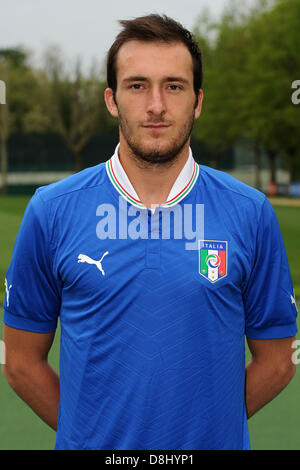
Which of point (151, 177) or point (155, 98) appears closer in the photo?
point (155, 98)

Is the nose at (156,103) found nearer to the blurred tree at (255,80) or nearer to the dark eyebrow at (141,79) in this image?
the dark eyebrow at (141,79)

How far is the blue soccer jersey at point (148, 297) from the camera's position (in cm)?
226

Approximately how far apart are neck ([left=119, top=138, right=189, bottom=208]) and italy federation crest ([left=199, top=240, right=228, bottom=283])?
233mm

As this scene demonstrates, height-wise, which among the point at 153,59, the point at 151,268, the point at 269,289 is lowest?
the point at 269,289

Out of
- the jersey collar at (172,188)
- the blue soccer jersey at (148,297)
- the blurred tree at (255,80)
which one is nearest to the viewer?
the blue soccer jersey at (148,297)

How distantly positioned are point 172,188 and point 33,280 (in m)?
0.60

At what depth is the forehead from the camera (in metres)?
2.29

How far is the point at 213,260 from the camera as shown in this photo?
2281mm

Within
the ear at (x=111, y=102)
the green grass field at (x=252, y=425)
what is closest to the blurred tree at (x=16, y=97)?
the green grass field at (x=252, y=425)

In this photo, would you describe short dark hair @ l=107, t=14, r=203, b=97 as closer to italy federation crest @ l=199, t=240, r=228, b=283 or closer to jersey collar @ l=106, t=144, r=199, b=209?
jersey collar @ l=106, t=144, r=199, b=209

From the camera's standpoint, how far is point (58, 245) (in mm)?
2328

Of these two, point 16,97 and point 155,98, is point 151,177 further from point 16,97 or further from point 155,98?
point 16,97

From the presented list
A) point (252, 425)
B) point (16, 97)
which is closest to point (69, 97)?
point (16, 97)

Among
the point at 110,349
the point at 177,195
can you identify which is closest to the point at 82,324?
the point at 110,349
